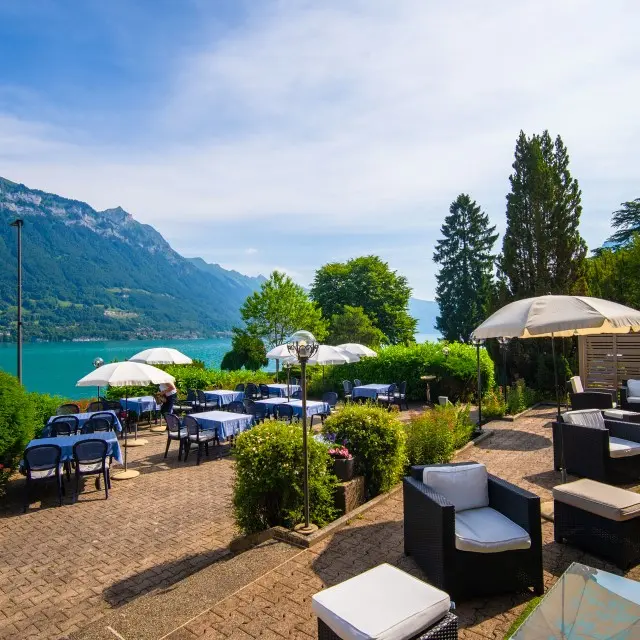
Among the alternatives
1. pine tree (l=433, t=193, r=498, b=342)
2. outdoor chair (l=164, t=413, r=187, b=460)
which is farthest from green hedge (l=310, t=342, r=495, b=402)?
pine tree (l=433, t=193, r=498, b=342)

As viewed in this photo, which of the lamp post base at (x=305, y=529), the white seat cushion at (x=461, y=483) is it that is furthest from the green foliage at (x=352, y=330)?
the white seat cushion at (x=461, y=483)

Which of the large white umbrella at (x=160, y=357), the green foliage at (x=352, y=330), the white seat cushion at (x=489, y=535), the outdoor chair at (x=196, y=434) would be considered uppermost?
the green foliage at (x=352, y=330)

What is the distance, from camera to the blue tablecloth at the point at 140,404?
13430 millimetres

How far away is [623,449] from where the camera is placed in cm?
636

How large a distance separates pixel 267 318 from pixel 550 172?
16738 mm

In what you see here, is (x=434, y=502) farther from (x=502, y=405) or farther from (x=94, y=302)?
(x=94, y=302)

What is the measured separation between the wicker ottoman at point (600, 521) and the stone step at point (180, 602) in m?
2.63

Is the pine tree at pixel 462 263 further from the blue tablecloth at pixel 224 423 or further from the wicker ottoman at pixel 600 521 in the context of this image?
the wicker ottoman at pixel 600 521

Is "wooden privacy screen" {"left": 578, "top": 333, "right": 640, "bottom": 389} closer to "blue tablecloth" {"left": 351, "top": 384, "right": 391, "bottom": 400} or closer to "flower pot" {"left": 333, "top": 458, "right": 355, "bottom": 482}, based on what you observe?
"blue tablecloth" {"left": 351, "top": 384, "right": 391, "bottom": 400}

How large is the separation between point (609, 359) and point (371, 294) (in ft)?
83.1

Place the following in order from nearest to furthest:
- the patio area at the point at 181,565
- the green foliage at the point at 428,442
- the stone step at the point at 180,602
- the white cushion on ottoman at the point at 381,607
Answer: the white cushion on ottoman at the point at 381,607 → the stone step at the point at 180,602 → the patio area at the point at 181,565 → the green foliage at the point at 428,442

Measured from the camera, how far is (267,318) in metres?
28.0

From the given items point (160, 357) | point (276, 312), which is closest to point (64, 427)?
point (160, 357)

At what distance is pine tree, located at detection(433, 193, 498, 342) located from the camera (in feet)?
137
